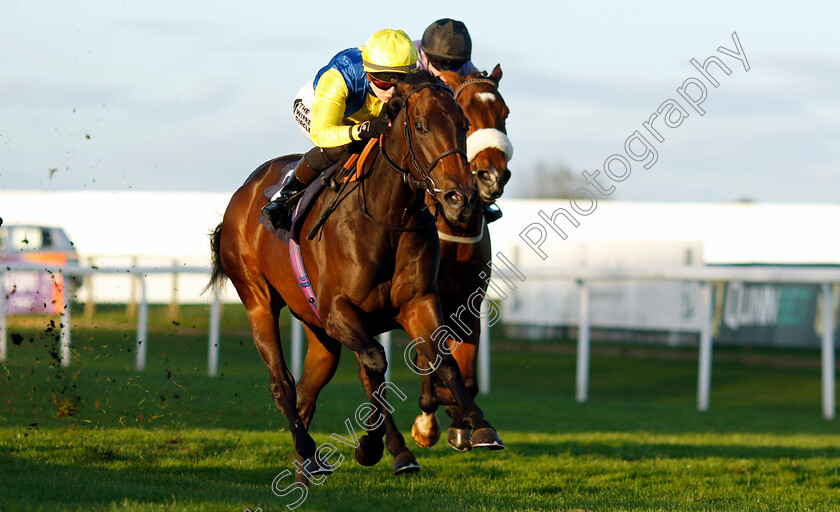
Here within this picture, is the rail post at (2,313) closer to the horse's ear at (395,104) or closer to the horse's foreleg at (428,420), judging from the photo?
the horse's foreleg at (428,420)

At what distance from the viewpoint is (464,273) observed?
16.8 ft

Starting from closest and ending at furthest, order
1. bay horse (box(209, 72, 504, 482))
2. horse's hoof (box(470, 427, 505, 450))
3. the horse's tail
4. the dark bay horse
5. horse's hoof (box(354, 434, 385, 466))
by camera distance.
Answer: horse's hoof (box(470, 427, 505, 450)) → bay horse (box(209, 72, 504, 482)) → horse's hoof (box(354, 434, 385, 466)) → the dark bay horse → the horse's tail

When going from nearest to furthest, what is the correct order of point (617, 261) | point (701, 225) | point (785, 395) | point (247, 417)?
point (247, 417) → point (785, 395) → point (617, 261) → point (701, 225)

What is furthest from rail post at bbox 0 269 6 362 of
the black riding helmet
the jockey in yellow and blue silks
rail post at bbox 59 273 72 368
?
the black riding helmet

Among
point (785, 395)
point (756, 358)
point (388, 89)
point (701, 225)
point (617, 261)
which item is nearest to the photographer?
point (388, 89)

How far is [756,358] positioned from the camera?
1562 centimetres

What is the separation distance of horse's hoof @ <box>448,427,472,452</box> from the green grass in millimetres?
183

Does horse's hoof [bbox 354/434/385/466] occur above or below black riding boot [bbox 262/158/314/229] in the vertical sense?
below

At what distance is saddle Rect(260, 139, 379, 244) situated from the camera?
4.45 metres

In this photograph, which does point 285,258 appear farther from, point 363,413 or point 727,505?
point 727,505

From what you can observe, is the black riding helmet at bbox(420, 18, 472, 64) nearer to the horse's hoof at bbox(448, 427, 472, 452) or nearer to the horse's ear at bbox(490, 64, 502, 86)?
the horse's ear at bbox(490, 64, 502, 86)

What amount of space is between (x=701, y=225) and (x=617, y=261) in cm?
491

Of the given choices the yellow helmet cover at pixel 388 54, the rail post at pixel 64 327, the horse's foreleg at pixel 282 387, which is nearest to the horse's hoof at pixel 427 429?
the horse's foreleg at pixel 282 387

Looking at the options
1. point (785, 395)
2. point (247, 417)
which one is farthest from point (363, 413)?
point (785, 395)
